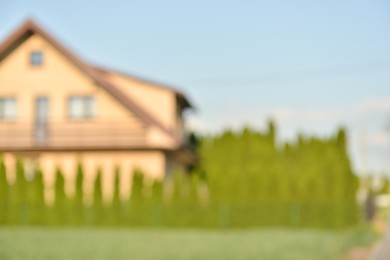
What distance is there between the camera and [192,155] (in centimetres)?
3575

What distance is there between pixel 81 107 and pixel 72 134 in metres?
1.43

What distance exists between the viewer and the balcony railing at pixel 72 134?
97.9ft

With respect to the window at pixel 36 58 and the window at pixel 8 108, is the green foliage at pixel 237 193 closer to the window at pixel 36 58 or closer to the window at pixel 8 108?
the window at pixel 8 108

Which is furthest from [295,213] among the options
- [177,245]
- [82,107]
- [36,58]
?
[36,58]

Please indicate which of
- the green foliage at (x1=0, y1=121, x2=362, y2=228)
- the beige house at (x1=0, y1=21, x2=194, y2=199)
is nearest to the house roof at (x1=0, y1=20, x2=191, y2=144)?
the beige house at (x1=0, y1=21, x2=194, y2=199)

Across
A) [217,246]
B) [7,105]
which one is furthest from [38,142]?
[217,246]

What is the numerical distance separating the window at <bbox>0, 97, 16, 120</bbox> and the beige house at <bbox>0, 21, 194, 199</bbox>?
0.16ft

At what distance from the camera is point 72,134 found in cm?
3036

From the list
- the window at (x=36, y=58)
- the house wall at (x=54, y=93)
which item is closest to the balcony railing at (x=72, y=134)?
the house wall at (x=54, y=93)

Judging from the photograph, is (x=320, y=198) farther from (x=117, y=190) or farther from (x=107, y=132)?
(x=107, y=132)

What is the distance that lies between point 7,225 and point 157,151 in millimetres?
7348

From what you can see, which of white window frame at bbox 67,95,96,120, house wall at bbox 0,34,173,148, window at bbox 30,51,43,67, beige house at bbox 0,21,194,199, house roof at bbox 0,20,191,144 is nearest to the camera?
house roof at bbox 0,20,191,144

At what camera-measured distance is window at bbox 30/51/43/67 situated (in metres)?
31.6

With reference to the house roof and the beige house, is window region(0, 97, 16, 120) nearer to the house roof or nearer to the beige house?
the beige house
